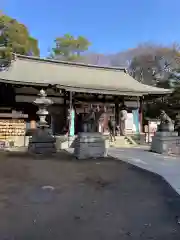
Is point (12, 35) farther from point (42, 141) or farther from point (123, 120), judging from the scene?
point (42, 141)

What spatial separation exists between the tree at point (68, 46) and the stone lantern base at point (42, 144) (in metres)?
27.5

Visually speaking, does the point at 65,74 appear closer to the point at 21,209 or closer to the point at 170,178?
the point at 170,178

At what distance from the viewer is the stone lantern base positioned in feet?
40.9

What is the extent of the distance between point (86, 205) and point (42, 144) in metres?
7.91

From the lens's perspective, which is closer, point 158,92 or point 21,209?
point 21,209

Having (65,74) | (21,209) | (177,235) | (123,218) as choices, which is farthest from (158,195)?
(65,74)

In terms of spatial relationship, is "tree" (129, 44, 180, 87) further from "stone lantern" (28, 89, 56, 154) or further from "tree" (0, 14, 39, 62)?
"stone lantern" (28, 89, 56, 154)

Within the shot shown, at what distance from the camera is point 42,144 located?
1262cm

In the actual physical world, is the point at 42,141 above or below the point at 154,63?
below

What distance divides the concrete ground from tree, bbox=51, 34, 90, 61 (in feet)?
108

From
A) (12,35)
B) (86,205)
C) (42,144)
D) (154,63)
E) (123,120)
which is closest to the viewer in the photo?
(86,205)

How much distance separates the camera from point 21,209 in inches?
185

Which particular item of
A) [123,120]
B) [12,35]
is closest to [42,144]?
[123,120]

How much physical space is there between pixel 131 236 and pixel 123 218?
0.67 metres
